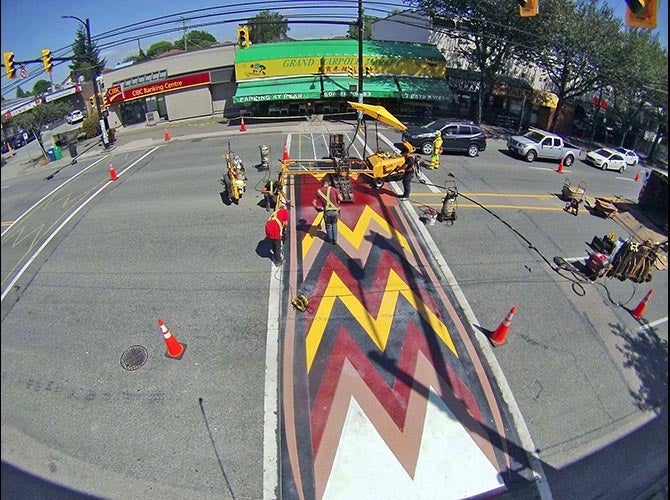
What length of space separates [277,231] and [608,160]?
83.4 feet

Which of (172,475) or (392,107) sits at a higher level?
(392,107)

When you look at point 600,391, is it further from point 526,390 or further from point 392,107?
point 392,107

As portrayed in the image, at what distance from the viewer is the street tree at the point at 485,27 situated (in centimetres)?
2481

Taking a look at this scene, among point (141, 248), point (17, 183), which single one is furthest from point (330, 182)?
point (17, 183)

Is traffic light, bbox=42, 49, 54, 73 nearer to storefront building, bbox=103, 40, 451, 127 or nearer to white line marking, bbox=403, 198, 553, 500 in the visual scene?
white line marking, bbox=403, 198, 553, 500

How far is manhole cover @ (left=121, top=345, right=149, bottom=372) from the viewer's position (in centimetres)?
796

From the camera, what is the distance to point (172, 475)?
6211 millimetres

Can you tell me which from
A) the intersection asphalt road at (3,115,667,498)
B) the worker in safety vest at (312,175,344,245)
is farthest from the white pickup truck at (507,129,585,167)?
the worker in safety vest at (312,175,344,245)

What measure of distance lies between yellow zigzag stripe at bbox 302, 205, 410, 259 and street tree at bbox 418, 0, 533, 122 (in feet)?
51.8

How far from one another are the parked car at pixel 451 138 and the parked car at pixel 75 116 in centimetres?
3615

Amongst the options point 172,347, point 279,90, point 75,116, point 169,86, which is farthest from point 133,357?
point 75,116

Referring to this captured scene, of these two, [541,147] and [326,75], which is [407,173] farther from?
[326,75]

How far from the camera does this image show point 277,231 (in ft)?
31.8

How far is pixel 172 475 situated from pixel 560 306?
980 cm
